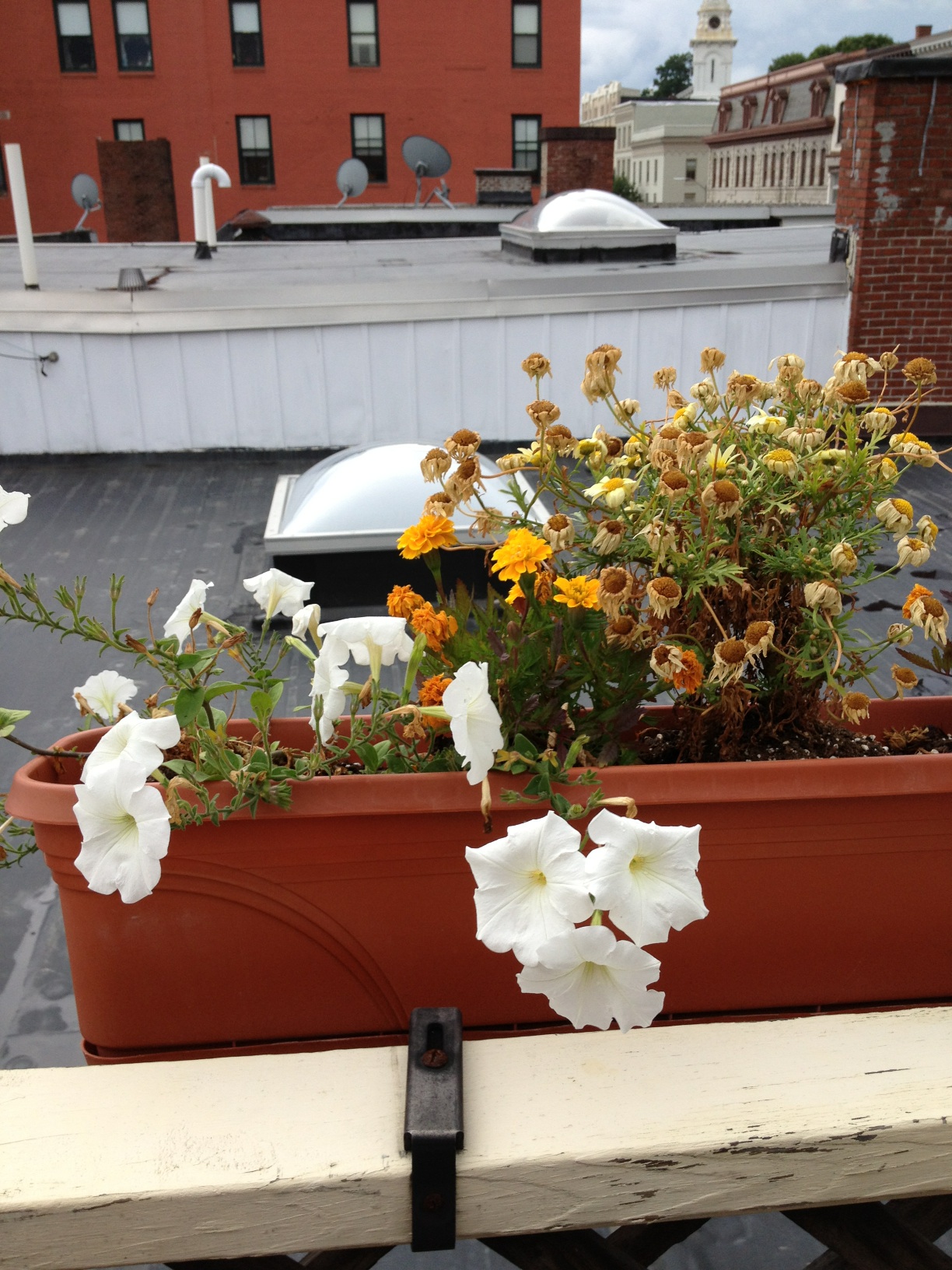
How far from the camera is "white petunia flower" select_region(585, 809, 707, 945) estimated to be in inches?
30.5

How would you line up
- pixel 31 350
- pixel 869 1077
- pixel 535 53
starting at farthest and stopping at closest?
pixel 535 53 → pixel 31 350 → pixel 869 1077

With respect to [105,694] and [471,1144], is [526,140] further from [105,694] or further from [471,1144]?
[471,1144]

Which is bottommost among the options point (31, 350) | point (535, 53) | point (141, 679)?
point (141, 679)

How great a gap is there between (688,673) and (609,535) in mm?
154

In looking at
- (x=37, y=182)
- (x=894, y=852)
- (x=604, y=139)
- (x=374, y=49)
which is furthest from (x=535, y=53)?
(x=894, y=852)

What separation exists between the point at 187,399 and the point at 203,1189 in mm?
5637

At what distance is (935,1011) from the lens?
99 centimetres

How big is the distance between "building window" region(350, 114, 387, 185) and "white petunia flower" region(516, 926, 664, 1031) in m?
27.7

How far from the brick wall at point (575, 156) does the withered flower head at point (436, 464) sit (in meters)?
13.6

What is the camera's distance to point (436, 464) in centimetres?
99

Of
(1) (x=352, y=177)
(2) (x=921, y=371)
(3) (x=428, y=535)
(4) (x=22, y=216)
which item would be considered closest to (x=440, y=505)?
(3) (x=428, y=535)

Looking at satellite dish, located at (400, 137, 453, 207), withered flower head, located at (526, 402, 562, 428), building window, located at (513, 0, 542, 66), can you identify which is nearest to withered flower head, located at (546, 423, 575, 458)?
withered flower head, located at (526, 402, 562, 428)

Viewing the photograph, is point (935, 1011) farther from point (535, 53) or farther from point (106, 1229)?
point (535, 53)

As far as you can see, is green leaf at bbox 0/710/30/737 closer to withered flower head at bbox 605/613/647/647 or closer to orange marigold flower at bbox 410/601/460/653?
orange marigold flower at bbox 410/601/460/653
